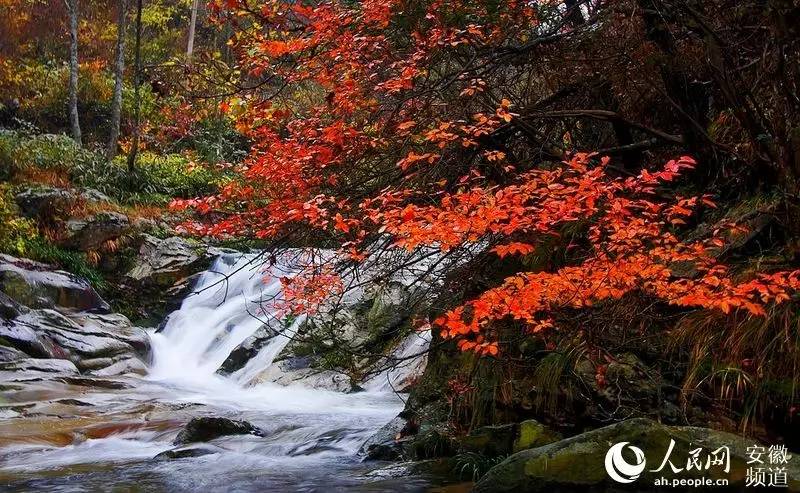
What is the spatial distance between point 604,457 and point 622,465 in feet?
0.36

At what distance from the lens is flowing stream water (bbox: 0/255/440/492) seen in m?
5.66

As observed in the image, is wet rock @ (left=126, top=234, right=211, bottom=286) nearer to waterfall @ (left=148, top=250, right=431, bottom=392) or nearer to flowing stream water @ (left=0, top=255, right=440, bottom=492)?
waterfall @ (left=148, top=250, right=431, bottom=392)

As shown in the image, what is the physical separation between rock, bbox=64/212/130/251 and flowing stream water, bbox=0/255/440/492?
11.6 ft

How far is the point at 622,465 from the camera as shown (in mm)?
4043

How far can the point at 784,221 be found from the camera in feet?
14.5

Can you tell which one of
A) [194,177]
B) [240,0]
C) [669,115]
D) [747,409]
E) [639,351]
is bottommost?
[747,409]

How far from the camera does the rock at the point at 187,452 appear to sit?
644 centimetres

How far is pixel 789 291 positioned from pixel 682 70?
6.71ft

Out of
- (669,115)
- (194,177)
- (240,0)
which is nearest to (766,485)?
(669,115)

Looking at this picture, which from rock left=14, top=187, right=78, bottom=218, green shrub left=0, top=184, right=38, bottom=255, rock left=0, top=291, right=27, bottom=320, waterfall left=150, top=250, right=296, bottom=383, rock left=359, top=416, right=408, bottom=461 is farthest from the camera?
rock left=14, top=187, right=78, bottom=218

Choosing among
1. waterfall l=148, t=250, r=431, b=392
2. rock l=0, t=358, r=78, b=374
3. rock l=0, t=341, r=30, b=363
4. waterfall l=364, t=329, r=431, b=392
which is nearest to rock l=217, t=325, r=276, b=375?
waterfall l=148, t=250, r=431, b=392

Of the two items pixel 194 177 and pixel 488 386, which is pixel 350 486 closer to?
pixel 488 386

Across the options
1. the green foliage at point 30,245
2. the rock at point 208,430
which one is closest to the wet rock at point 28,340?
the green foliage at point 30,245

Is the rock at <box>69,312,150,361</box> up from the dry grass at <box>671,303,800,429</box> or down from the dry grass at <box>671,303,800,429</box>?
up
